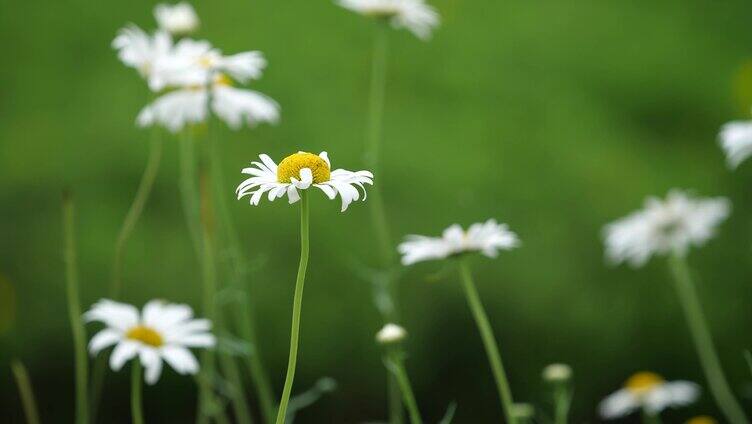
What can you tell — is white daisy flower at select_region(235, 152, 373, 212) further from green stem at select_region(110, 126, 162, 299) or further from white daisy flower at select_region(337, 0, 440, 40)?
white daisy flower at select_region(337, 0, 440, 40)

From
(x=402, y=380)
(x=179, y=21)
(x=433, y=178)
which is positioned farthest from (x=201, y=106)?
(x=433, y=178)

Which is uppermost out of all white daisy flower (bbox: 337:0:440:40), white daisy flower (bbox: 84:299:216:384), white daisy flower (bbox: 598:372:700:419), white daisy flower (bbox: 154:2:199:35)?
white daisy flower (bbox: 337:0:440:40)

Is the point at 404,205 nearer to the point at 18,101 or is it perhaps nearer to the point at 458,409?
the point at 458,409

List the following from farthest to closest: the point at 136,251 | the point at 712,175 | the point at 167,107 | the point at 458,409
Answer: the point at 712,175 < the point at 136,251 < the point at 458,409 < the point at 167,107

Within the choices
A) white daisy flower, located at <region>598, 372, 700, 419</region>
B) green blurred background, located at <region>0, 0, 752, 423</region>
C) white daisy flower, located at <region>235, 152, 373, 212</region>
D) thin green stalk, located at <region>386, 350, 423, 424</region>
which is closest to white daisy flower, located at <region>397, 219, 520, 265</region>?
thin green stalk, located at <region>386, 350, 423, 424</region>

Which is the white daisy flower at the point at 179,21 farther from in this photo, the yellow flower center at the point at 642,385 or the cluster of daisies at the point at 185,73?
the yellow flower center at the point at 642,385

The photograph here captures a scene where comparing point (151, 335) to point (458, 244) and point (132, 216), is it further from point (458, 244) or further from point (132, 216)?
point (458, 244)

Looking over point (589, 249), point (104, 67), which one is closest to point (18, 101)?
point (104, 67)
